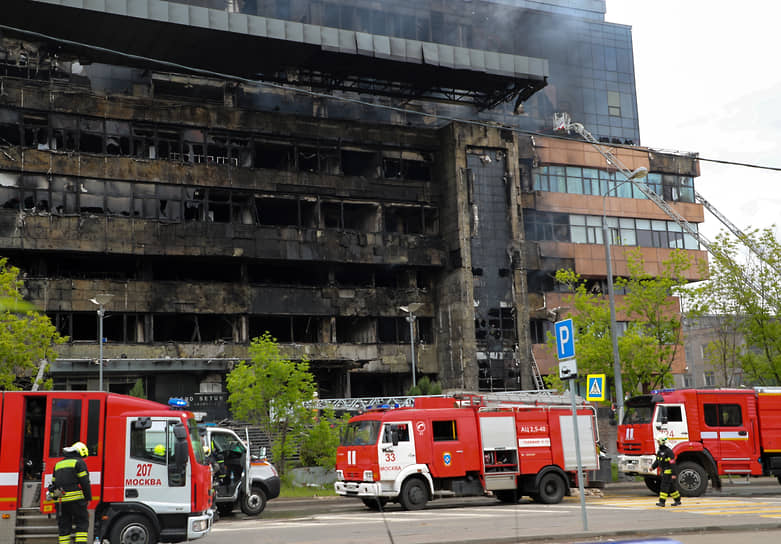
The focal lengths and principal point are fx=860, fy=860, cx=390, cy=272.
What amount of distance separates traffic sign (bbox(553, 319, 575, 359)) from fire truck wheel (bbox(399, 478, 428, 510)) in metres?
8.90

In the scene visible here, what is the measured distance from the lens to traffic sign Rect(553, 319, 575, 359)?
49.4 ft

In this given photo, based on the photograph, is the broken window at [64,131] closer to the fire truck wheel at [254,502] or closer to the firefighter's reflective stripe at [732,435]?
the fire truck wheel at [254,502]

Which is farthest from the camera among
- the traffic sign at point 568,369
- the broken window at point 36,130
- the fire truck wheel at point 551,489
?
the broken window at point 36,130

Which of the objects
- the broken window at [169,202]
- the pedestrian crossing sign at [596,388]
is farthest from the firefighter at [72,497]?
the broken window at [169,202]

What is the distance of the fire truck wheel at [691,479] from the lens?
80.9 ft

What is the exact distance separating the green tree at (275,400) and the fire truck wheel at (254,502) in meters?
10.4

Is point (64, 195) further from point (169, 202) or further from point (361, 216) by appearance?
point (361, 216)

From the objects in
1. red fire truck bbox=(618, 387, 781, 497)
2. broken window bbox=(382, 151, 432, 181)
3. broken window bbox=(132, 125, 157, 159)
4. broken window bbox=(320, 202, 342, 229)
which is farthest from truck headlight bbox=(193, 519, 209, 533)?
broken window bbox=(382, 151, 432, 181)

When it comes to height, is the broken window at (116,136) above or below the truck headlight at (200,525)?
above

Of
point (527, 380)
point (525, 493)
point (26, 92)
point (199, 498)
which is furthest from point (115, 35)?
point (199, 498)

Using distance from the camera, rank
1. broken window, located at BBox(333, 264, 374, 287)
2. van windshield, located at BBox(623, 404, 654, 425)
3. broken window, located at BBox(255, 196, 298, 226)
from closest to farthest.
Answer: van windshield, located at BBox(623, 404, 654, 425), broken window, located at BBox(255, 196, 298, 226), broken window, located at BBox(333, 264, 374, 287)

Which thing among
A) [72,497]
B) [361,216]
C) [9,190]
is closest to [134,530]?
[72,497]

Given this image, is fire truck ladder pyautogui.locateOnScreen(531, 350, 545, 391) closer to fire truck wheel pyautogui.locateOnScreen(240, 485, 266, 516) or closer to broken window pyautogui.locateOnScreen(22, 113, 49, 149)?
broken window pyautogui.locateOnScreen(22, 113, 49, 149)

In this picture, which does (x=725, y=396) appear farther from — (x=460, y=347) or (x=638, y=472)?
(x=460, y=347)
